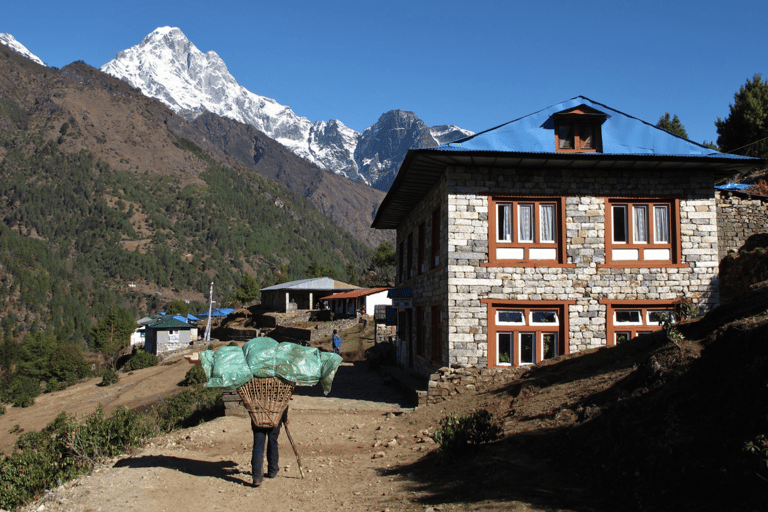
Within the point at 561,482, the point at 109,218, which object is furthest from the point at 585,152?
the point at 109,218

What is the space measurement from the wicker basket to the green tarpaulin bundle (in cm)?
10

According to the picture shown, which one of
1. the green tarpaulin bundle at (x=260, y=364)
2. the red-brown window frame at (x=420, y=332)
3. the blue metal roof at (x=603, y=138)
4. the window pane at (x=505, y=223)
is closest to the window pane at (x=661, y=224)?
the blue metal roof at (x=603, y=138)

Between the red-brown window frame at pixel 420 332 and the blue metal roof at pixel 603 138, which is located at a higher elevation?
the blue metal roof at pixel 603 138

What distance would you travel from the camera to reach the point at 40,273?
5285 inches

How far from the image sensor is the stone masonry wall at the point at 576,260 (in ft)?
50.5

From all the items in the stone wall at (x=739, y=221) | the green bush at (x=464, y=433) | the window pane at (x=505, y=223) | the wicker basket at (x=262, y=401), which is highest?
the stone wall at (x=739, y=221)

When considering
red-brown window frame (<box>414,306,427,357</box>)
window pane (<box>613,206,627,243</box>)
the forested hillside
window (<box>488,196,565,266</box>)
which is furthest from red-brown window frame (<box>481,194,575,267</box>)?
the forested hillside

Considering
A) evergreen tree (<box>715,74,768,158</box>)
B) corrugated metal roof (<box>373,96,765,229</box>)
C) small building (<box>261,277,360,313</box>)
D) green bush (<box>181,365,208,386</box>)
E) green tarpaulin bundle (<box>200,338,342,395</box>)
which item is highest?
evergreen tree (<box>715,74,768,158</box>)

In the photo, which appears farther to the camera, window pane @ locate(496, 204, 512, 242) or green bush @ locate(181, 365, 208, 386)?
green bush @ locate(181, 365, 208, 386)

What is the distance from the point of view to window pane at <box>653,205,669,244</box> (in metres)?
16.0

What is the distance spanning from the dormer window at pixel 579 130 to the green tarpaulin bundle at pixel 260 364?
33.2ft

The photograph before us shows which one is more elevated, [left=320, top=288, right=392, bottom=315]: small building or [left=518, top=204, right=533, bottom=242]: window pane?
[left=518, top=204, right=533, bottom=242]: window pane

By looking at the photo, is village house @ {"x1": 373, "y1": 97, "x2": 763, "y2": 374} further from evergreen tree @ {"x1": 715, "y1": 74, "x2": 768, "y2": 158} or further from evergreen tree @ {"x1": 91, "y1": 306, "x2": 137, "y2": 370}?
evergreen tree @ {"x1": 91, "y1": 306, "x2": 137, "y2": 370}

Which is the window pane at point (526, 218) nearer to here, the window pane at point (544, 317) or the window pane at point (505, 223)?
the window pane at point (505, 223)
